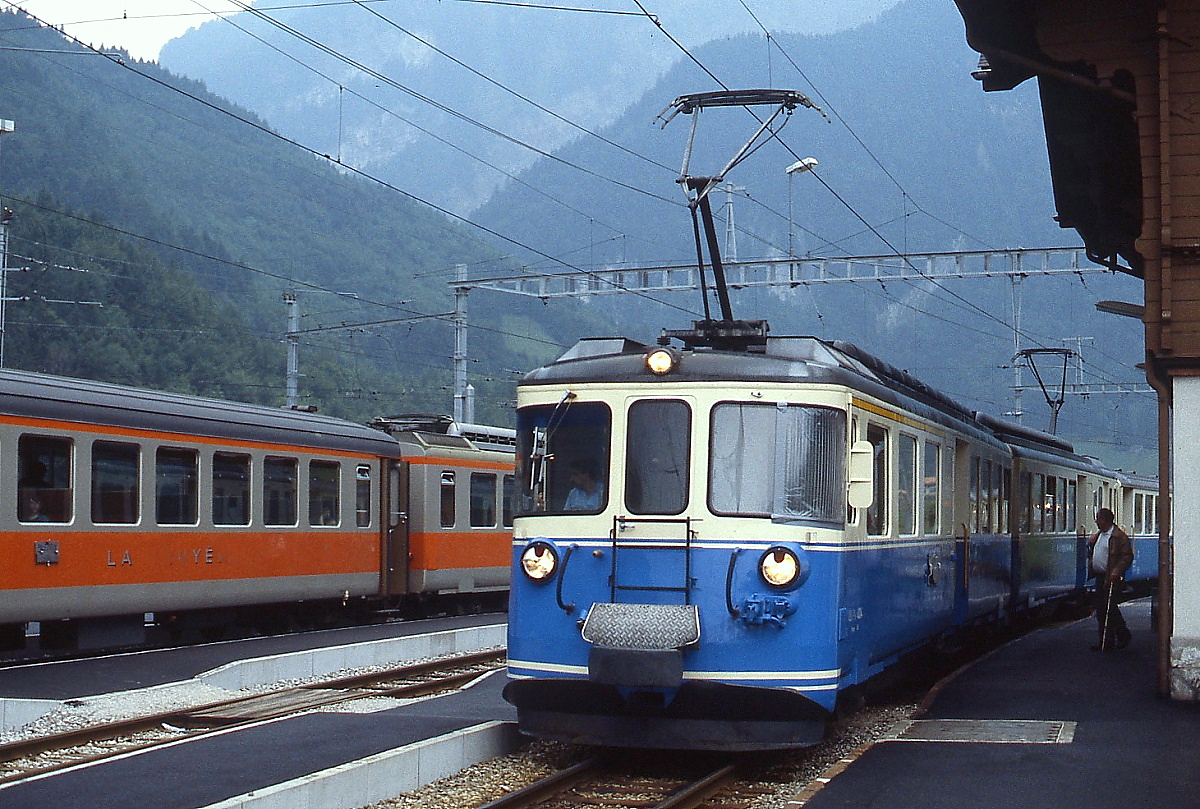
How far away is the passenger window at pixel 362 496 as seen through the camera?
2081cm

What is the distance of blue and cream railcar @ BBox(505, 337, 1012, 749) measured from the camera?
29.7ft

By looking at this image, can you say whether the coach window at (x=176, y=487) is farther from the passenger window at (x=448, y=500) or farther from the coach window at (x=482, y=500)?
the coach window at (x=482, y=500)

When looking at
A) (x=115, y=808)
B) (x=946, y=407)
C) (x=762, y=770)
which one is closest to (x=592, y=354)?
(x=762, y=770)

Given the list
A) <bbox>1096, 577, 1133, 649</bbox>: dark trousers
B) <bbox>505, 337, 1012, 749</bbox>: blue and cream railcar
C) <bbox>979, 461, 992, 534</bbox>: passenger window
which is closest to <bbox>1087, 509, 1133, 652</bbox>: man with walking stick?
<bbox>1096, 577, 1133, 649</bbox>: dark trousers

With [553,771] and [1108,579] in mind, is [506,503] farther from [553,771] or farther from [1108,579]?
[553,771]

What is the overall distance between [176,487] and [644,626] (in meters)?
9.29

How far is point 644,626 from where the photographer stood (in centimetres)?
905

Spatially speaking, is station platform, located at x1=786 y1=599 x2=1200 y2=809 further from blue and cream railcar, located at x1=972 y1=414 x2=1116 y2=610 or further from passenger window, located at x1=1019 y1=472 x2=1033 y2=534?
passenger window, located at x1=1019 y1=472 x2=1033 y2=534

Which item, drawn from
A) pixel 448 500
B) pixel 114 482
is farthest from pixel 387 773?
pixel 448 500

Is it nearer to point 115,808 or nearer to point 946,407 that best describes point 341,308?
point 946,407

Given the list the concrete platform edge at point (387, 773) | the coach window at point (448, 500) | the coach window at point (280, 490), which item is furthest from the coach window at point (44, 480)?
the coach window at point (448, 500)

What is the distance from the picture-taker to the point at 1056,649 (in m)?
17.0

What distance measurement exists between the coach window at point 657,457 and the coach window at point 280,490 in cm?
998

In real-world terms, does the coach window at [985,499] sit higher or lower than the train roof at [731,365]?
lower
